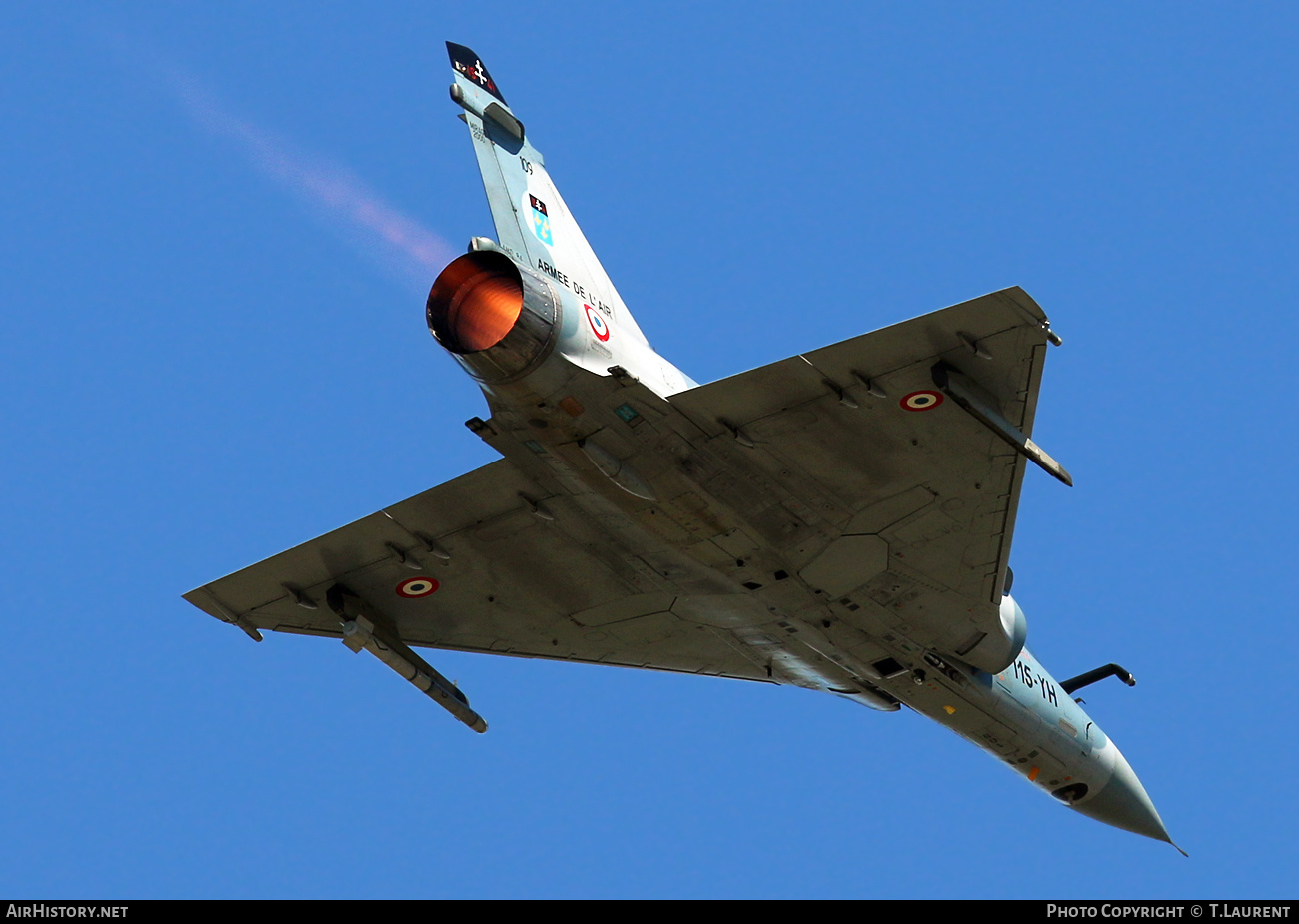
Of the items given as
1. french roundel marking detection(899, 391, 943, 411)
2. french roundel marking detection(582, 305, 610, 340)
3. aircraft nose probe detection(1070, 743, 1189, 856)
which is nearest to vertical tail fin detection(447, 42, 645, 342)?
french roundel marking detection(582, 305, 610, 340)

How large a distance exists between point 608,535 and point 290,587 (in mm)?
3861

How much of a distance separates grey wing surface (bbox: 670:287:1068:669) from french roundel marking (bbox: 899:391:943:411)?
15mm

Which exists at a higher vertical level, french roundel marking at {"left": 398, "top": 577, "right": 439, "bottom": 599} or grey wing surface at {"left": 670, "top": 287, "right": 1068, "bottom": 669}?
french roundel marking at {"left": 398, "top": 577, "right": 439, "bottom": 599}

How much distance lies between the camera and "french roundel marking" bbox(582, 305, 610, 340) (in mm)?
13672

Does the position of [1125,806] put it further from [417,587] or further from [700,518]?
[417,587]

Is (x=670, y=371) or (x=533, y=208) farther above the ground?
(x=533, y=208)

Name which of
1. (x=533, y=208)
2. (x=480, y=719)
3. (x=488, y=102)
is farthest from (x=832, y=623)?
(x=488, y=102)

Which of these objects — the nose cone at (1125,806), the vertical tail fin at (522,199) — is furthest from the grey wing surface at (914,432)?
the nose cone at (1125,806)

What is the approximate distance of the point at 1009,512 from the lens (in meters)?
15.4

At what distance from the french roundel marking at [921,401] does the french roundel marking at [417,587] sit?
21.4ft

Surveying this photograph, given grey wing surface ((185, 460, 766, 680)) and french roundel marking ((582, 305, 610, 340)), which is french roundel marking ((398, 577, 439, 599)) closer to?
grey wing surface ((185, 460, 766, 680))

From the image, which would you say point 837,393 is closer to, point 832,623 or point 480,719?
point 832,623

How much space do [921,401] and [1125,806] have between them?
9.36m
